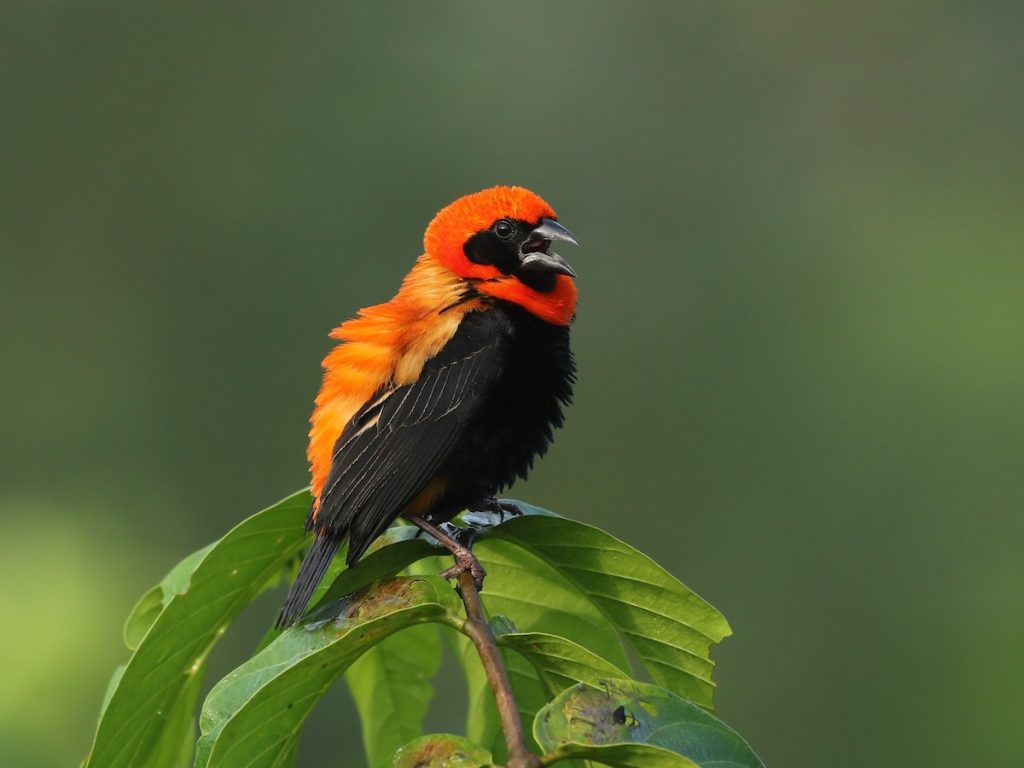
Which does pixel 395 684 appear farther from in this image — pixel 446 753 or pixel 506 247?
pixel 506 247

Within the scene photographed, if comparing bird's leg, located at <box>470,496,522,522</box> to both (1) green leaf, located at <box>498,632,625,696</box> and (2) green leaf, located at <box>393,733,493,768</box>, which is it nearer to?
(1) green leaf, located at <box>498,632,625,696</box>

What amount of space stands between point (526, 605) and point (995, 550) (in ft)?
18.3

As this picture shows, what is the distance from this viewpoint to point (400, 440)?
2477 mm

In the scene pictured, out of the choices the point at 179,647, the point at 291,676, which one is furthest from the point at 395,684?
the point at 291,676

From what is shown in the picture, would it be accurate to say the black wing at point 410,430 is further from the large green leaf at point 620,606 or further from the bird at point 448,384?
the large green leaf at point 620,606

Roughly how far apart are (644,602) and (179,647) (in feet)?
2.07

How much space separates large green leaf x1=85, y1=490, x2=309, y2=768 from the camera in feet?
5.36

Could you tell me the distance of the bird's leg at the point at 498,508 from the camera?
2039 mm

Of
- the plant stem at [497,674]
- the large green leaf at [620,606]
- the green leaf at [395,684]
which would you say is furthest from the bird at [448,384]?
the plant stem at [497,674]

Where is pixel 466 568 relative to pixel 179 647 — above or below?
above

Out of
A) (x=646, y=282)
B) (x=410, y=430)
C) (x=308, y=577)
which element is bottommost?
(x=308, y=577)

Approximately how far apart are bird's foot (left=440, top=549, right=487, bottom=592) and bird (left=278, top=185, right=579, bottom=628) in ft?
0.99

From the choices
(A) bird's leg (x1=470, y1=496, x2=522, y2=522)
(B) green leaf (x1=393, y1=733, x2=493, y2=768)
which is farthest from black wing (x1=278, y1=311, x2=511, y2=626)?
(B) green leaf (x1=393, y1=733, x2=493, y2=768)

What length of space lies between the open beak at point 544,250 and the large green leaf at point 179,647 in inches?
45.2
